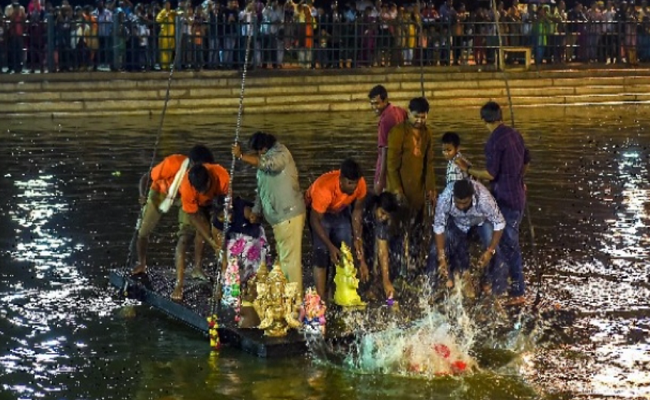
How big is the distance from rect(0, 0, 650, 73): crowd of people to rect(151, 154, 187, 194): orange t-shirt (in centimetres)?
1563

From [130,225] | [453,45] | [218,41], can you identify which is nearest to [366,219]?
[130,225]

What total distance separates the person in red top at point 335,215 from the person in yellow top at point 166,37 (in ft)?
58.8

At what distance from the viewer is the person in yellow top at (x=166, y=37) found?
1123 inches

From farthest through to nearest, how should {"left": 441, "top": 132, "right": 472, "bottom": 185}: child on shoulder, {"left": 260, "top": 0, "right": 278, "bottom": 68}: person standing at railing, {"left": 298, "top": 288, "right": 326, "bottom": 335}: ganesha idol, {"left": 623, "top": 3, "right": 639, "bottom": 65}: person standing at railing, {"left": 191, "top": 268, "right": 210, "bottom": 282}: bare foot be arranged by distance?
{"left": 623, "top": 3, "right": 639, "bottom": 65}: person standing at railing → {"left": 260, "top": 0, "right": 278, "bottom": 68}: person standing at railing → {"left": 191, "top": 268, "right": 210, "bottom": 282}: bare foot → {"left": 441, "top": 132, "right": 472, "bottom": 185}: child on shoulder → {"left": 298, "top": 288, "right": 326, "bottom": 335}: ganesha idol

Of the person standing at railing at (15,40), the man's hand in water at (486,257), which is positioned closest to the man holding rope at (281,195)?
the man's hand in water at (486,257)

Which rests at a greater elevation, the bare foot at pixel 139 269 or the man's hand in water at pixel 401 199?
the man's hand in water at pixel 401 199

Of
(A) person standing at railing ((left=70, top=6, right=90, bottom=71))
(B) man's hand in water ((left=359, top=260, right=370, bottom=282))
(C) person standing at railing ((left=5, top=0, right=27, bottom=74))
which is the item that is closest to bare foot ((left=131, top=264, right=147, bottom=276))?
(B) man's hand in water ((left=359, top=260, right=370, bottom=282))

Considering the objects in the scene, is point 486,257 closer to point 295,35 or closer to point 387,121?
point 387,121

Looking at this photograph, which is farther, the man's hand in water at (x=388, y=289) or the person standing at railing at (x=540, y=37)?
the person standing at railing at (x=540, y=37)

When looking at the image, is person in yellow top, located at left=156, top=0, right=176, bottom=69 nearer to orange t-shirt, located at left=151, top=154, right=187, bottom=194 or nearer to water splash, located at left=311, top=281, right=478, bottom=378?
orange t-shirt, located at left=151, top=154, right=187, bottom=194

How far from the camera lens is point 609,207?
16203 millimetres

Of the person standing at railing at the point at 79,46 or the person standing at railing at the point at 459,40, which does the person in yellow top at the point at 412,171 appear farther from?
the person standing at railing at the point at 459,40

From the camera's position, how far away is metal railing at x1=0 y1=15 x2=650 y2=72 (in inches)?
1091

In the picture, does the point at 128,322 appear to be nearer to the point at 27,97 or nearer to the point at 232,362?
the point at 232,362
